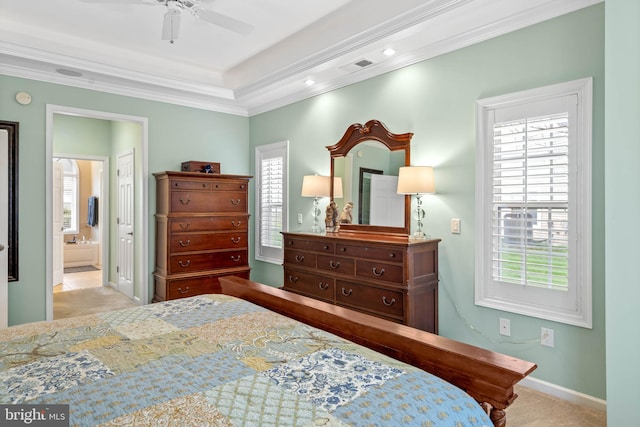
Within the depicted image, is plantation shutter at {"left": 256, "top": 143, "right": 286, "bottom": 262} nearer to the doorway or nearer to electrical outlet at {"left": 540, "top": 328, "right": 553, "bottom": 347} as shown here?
electrical outlet at {"left": 540, "top": 328, "right": 553, "bottom": 347}

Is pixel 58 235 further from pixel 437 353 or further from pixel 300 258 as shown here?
pixel 437 353

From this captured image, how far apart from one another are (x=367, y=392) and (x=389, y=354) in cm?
52

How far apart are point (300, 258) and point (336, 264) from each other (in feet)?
1.65

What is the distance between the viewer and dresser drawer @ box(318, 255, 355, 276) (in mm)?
3412

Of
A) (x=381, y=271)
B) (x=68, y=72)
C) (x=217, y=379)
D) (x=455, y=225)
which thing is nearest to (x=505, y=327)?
(x=455, y=225)

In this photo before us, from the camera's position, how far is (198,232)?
4676mm

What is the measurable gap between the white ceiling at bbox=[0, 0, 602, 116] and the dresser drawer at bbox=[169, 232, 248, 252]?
5.50ft

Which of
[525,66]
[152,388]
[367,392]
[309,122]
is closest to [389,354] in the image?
[367,392]

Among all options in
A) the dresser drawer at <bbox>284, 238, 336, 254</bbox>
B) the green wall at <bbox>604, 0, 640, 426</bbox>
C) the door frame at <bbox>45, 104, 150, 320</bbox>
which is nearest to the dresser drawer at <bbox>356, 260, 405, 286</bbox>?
the dresser drawer at <bbox>284, 238, 336, 254</bbox>

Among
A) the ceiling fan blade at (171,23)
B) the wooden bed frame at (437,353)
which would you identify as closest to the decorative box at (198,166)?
the ceiling fan blade at (171,23)

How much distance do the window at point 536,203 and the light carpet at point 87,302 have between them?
14.0 ft

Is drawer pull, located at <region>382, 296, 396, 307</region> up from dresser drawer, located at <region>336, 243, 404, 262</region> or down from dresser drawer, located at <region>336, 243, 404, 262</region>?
down

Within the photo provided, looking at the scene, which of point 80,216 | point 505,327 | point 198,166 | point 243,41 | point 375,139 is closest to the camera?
point 505,327

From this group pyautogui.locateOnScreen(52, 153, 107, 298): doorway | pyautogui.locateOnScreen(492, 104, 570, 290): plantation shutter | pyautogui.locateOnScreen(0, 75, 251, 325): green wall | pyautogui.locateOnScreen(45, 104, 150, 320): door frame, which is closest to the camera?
pyautogui.locateOnScreen(492, 104, 570, 290): plantation shutter
